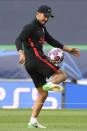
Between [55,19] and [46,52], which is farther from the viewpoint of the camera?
[55,19]

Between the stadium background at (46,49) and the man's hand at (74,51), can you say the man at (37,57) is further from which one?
the stadium background at (46,49)

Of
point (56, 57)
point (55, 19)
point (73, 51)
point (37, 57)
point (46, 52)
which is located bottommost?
point (46, 52)

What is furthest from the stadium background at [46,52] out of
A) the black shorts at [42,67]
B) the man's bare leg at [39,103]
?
the black shorts at [42,67]

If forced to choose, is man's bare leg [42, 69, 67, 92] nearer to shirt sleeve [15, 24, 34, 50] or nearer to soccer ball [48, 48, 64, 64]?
shirt sleeve [15, 24, 34, 50]

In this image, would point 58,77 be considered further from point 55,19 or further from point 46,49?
point 55,19

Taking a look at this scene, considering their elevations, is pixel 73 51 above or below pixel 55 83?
above

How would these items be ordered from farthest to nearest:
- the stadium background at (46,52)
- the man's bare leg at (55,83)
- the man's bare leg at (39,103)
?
the stadium background at (46,52) → the man's bare leg at (39,103) → the man's bare leg at (55,83)

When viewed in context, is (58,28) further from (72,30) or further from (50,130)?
(50,130)

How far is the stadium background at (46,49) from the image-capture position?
57.1 feet

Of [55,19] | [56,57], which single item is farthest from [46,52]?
[56,57]

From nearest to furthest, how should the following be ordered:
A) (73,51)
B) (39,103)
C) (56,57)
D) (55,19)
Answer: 1. (39,103)
2. (73,51)
3. (56,57)
4. (55,19)

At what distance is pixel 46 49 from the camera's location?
61.4ft

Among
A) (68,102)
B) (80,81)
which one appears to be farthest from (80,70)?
(68,102)

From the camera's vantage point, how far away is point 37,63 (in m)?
9.88
